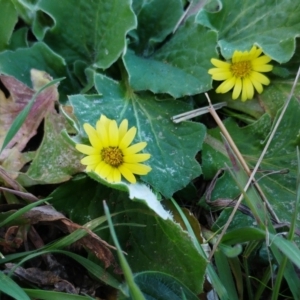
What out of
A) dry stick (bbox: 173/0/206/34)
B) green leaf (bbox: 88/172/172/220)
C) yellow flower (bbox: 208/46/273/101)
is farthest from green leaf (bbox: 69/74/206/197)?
dry stick (bbox: 173/0/206/34)

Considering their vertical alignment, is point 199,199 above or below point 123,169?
below

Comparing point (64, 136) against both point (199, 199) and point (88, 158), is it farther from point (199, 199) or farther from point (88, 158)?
point (199, 199)

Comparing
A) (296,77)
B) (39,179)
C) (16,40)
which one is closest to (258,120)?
(296,77)

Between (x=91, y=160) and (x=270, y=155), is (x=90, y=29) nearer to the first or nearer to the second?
(x=91, y=160)

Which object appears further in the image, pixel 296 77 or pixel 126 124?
pixel 296 77

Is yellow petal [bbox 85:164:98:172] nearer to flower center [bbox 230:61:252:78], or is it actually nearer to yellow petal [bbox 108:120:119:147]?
yellow petal [bbox 108:120:119:147]

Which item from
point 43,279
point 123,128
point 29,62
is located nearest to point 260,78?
point 123,128

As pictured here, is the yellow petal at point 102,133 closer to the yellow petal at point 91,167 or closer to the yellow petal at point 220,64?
the yellow petal at point 91,167
